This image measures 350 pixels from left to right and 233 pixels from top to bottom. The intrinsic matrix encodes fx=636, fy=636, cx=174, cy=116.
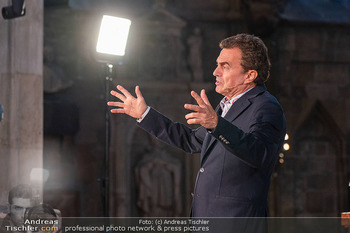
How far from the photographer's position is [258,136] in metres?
2.42

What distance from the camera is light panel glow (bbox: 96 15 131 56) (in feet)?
20.0

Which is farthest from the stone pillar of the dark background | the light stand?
the dark background

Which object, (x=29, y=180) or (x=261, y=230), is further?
(x=29, y=180)

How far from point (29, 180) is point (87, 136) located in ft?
15.1

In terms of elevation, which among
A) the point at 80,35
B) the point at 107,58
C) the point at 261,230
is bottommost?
the point at 261,230

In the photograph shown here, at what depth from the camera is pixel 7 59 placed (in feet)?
13.9

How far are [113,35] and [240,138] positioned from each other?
4.01 metres

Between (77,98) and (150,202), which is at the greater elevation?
(77,98)

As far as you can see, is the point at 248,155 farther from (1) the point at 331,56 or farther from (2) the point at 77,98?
(1) the point at 331,56

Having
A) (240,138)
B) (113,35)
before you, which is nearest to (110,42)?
(113,35)

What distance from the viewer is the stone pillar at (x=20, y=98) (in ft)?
13.8

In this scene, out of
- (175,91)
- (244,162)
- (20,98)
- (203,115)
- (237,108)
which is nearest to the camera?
(203,115)

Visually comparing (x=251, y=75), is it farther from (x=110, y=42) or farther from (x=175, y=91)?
(x=175, y=91)

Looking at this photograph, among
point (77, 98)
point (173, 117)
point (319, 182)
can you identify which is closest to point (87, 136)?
point (77, 98)
